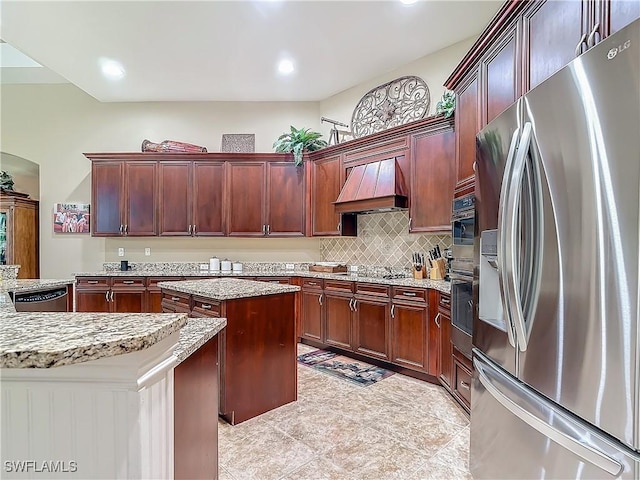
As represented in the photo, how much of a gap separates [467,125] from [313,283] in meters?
2.37

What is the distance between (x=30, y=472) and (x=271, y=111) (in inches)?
194

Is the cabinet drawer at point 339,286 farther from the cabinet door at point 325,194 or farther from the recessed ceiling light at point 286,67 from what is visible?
the recessed ceiling light at point 286,67

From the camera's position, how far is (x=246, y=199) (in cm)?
474

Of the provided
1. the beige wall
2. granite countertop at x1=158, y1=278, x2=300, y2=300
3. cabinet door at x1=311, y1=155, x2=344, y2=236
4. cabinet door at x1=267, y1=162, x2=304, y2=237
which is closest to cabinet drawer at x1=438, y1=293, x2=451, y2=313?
granite countertop at x1=158, y1=278, x2=300, y2=300

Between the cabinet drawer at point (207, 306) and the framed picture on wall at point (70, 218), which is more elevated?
the framed picture on wall at point (70, 218)

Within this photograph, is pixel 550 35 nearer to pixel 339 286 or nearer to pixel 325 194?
pixel 339 286

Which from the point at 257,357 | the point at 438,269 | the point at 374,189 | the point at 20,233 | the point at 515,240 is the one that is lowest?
the point at 257,357

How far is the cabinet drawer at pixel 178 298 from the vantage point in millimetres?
2605

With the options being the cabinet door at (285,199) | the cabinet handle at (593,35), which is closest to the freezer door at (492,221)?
the cabinet handle at (593,35)

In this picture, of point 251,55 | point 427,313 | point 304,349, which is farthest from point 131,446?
point 251,55

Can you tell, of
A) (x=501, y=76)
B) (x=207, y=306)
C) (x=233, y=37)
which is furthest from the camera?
(x=233, y=37)

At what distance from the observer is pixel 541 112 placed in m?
1.20

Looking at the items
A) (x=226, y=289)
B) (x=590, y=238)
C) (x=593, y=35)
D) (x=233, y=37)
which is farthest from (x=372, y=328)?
(x=233, y=37)

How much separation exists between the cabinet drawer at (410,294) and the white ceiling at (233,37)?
248cm
